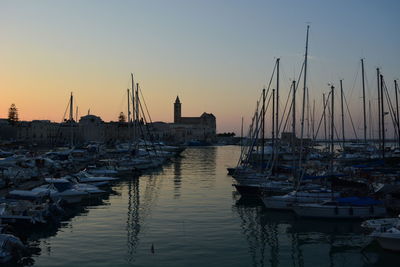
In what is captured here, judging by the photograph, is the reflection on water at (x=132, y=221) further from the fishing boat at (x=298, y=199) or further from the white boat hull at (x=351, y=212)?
the white boat hull at (x=351, y=212)

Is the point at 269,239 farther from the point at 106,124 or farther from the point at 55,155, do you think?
the point at 106,124

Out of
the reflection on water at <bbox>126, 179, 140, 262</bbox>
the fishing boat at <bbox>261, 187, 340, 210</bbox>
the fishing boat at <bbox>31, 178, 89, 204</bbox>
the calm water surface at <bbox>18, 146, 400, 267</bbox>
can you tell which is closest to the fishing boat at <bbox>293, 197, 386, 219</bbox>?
the calm water surface at <bbox>18, 146, 400, 267</bbox>

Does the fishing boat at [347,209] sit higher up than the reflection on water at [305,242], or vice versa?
the fishing boat at [347,209]

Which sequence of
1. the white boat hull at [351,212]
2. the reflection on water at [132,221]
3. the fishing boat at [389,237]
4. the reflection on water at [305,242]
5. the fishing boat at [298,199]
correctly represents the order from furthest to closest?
1. the fishing boat at [298,199]
2. the white boat hull at [351,212]
3. the reflection on water at [132,221]
4. the fishing boat at [389,237]
5. the reflection on water at [305,242]

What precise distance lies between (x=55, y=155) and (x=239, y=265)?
4916 cm

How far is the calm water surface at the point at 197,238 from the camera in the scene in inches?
775

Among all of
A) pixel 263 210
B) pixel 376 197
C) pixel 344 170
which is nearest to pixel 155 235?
pixel 263 210

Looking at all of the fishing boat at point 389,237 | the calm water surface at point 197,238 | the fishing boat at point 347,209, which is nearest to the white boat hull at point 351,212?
the fishing boat at point 347,209

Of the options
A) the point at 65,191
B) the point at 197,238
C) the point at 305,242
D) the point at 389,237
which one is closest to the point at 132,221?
the point at 197,238

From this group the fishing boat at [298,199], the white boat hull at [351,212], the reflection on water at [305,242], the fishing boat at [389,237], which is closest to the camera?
the reflection on water at [305,242]

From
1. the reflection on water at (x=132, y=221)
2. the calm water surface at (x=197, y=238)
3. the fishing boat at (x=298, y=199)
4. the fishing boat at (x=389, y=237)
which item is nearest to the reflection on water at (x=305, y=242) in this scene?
the calm water surface at (x=197, y=238)

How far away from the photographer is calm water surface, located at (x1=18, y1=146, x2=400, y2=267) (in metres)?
19.7

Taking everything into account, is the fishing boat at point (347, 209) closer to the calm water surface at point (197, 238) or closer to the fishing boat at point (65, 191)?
the calm water surface at point (197, 238)

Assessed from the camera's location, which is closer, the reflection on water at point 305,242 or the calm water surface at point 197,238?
the calm water surface at point 197,238
